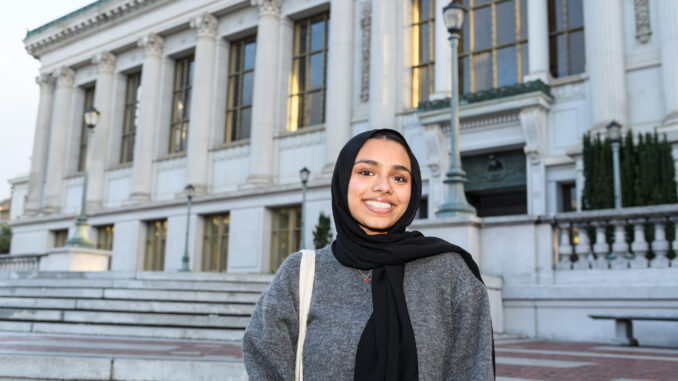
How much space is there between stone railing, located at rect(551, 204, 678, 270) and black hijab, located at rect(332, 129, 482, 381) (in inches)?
345

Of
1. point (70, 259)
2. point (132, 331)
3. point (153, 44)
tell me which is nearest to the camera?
point (132, 331)

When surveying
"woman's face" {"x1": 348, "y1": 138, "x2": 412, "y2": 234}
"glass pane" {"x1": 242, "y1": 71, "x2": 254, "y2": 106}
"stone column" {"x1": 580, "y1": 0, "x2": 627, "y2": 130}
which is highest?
"glass pane" {"x1": 242, "y1": 71, "x2": 254, "y2": 106}

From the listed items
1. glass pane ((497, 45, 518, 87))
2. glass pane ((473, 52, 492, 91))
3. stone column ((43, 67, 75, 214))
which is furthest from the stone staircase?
stone column ((43, 67, 75, 214))

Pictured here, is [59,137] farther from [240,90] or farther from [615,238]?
[615,238]

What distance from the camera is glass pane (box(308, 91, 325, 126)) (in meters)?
25.4

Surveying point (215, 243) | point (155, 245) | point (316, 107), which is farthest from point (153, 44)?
point (215, 243)

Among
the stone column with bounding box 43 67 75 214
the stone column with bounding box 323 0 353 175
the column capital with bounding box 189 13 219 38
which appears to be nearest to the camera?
the stone column with bounding box 323 0 353 175

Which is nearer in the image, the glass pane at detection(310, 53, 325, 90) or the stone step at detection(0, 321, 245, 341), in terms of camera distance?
the stone step at detection(0, 321, 245, 341)

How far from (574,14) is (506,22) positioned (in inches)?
84.1

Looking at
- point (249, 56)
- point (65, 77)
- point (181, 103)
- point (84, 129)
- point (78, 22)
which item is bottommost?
point (84, 129)

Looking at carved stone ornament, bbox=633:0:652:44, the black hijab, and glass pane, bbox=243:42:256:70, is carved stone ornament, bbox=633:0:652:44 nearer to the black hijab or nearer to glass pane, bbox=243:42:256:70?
glass pane, bbox=243:42:256:70

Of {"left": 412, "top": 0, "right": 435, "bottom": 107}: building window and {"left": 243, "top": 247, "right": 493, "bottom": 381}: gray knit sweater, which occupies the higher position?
{"left": 412, "top": 0, "right": 435, "bottom": 107}: building window

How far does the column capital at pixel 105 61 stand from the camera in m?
32.8

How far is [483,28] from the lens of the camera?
2117 centimetres
